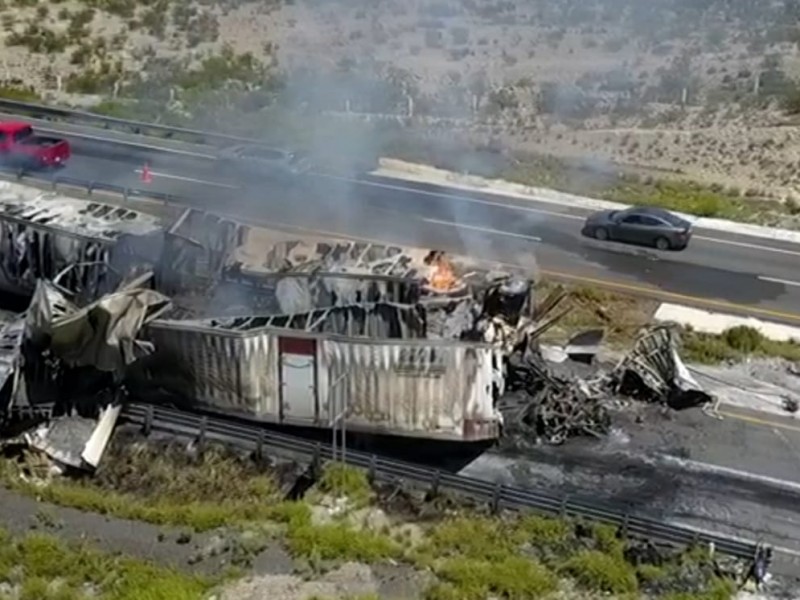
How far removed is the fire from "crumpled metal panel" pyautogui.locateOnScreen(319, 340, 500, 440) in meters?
4.42

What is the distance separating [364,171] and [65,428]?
58.2 feet

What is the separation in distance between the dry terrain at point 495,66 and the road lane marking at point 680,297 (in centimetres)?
941

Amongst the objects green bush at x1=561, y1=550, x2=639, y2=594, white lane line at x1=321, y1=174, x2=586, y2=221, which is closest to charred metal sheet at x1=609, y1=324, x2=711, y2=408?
green bush at x1=561, y1=550, x2=639, y2=594

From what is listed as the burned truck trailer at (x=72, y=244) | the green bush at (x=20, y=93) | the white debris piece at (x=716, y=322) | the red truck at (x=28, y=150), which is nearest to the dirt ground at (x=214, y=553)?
the burned truck trailer at (x=72, y=244)

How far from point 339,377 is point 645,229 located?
13662 mm

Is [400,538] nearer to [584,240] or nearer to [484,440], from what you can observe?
[484,440]

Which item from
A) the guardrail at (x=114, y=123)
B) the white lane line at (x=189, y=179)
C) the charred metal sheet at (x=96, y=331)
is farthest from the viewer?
the guardrail at (x=114, y=123)

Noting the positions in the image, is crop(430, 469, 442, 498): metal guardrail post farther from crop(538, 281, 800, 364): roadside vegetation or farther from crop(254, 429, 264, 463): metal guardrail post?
crop(538, 281, 800, 364): roadside vegetation

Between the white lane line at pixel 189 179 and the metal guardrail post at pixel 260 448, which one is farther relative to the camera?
the white lane line at pixel 189 179

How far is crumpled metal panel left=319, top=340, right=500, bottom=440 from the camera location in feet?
63.6

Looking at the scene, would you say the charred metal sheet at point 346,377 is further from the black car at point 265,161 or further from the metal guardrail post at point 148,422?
the black car at point 265,161

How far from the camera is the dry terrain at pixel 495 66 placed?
130 feet

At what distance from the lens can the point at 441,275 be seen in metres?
24.4

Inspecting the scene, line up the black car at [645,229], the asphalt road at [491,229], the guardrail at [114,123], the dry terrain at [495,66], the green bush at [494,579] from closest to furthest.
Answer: the green bush at [494,579], the asphalt road at [491,229], the black car at [645,229], the guardrail at [114,123], the dry terrain at [495,66]
